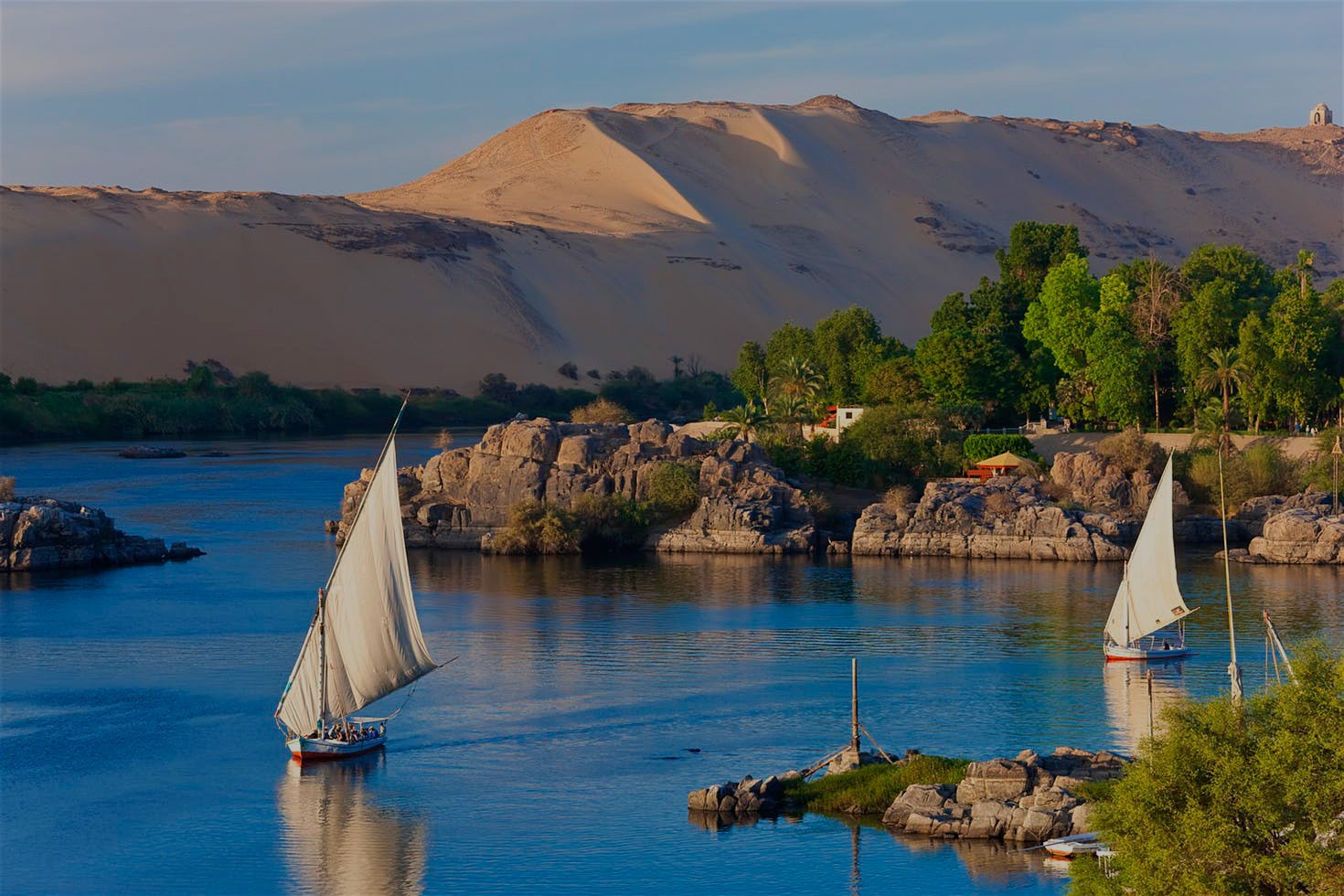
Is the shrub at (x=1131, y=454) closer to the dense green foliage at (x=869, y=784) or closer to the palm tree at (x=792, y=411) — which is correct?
the palm tree at (x=792, y=411)

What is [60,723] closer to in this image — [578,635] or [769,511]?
[578,635]

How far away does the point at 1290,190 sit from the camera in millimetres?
174000

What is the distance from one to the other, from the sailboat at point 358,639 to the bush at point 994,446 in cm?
3280

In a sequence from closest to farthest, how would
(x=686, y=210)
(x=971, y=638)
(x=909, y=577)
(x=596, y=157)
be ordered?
(x=971, y=638), (x=909, y=577), (x=686, y=210), (x=596, y=157)

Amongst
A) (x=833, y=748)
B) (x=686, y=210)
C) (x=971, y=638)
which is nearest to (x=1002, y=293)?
(x=971, y=638)

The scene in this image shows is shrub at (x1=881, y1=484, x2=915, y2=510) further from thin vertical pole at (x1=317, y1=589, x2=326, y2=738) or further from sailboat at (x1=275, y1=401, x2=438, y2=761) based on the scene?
thin vertical pole at (x1=317, y1=589, x2=326, y2=738)

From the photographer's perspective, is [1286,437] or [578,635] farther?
[1286,437]

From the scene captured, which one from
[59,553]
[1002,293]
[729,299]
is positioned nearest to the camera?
[59,553]

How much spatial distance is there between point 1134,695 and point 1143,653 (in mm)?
3517

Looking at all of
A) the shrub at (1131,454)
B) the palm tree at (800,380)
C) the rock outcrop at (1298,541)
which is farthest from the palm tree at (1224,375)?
the palm tree at (800,380)

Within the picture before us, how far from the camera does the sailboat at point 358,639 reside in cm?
2970

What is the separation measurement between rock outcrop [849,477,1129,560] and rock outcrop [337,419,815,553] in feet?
7.51

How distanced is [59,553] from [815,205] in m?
108

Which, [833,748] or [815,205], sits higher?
[815,205]
